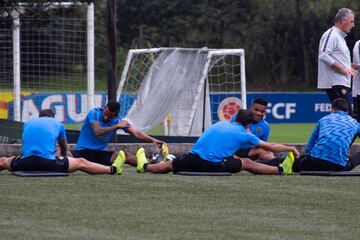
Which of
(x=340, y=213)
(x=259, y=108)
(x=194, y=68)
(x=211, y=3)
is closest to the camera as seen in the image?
(x=340, y=213)

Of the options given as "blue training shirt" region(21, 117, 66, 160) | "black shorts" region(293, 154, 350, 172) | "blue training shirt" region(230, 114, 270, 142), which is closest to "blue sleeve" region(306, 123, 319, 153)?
"black shorts" region(293, 154, 350, 172)

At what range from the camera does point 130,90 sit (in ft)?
84.8

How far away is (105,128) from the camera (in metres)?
16.2

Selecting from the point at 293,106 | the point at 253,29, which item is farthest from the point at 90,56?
the point at 253,29

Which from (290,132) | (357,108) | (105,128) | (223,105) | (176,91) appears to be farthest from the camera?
(290,132)

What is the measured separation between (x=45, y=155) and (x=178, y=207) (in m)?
3.46

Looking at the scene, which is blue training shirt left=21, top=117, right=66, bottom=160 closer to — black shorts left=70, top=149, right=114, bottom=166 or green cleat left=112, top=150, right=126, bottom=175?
green cleat left=112, top=150, right=126, bottom=175

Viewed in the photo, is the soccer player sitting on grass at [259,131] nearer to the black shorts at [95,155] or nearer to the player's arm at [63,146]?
the black shorts at [95,155]

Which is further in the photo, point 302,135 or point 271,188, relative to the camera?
point 302,135

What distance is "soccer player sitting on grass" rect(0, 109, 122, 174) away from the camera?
47.4 feet

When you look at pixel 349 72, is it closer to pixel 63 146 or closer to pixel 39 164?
pixel 63 146

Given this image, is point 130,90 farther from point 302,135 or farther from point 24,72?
point 302,135

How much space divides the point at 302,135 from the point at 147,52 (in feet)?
22.9

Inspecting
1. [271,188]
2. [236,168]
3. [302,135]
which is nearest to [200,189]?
[271,188]
